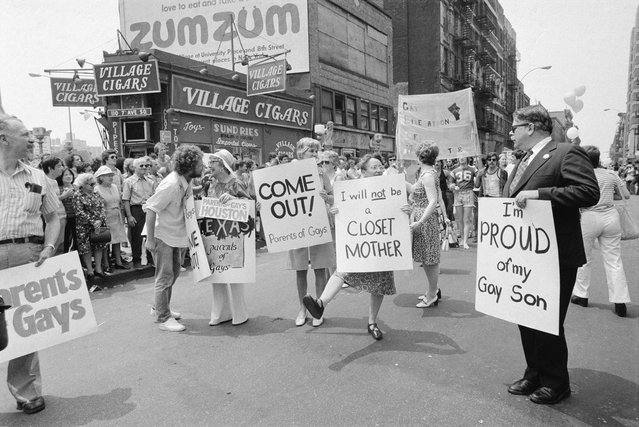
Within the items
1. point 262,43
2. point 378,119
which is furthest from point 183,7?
point 378,119

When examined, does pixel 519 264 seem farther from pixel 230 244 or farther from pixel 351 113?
pixel 351 113

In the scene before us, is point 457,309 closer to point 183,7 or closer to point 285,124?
point 285,124

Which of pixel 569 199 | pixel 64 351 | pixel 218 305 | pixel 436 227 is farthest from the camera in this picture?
pixel 436 227

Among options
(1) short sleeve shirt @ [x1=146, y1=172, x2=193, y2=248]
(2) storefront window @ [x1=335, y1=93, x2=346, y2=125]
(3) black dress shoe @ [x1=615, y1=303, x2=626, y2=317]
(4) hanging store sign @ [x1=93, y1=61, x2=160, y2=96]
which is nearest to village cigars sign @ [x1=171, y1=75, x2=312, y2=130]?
(4) hanging store sign @ [x1=93, y1=61, x2=160, y2=96]

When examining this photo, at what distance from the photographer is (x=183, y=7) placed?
24.9 meters

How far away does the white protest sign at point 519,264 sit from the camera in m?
3.10

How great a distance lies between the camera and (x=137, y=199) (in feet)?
27.4

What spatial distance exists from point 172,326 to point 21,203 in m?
2.21

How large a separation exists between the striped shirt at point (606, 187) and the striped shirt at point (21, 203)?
551cm

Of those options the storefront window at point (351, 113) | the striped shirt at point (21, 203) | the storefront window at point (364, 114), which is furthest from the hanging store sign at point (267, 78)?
the striped shirt at point (21, 203)

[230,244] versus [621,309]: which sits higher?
[230,244]

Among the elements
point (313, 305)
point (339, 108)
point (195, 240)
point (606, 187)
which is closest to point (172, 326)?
point (195, 240)

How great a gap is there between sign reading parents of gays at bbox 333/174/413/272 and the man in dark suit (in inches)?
51.9

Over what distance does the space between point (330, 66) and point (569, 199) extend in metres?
25.1
